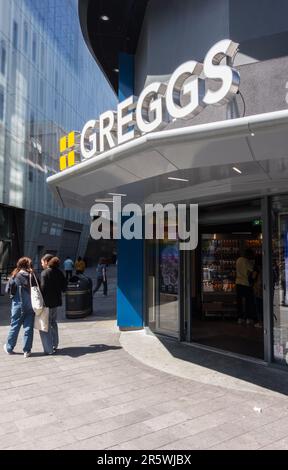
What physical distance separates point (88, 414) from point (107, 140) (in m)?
3.80

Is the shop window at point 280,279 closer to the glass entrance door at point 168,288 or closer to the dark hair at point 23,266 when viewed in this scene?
the glass entrance door at point 168,288

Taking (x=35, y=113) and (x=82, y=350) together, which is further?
(x=35, y=113)

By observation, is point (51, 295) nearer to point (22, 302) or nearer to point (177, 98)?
point (22, 302)

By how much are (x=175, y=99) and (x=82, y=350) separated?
469 centimetres

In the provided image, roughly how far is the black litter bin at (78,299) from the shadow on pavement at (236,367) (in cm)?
402

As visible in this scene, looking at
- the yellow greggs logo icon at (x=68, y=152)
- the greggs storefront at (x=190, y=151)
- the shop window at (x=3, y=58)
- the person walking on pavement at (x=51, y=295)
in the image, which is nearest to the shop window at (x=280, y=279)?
the greggs storefront at (x=190, y=151)

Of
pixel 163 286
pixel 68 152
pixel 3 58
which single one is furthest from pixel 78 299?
pixel 3 58

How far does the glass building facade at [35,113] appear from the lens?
2808cm

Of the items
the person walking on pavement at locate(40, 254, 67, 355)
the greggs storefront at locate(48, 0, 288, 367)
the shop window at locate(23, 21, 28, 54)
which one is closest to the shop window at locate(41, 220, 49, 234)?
the shop window at locate(23, 21, 28, 54)

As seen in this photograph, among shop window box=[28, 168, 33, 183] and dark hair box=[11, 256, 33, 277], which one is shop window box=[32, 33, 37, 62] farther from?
dark hair box=[11, 256, 33, 277]

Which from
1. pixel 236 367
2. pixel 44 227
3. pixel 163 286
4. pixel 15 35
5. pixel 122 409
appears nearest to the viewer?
pixel 122 409

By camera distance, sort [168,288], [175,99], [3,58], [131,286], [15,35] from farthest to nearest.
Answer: [15,35], [3,58], [131,286], [168,288], [175,99]

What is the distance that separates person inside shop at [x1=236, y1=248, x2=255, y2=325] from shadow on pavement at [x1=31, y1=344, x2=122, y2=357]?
3.58 m

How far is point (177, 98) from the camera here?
514 centimetres
